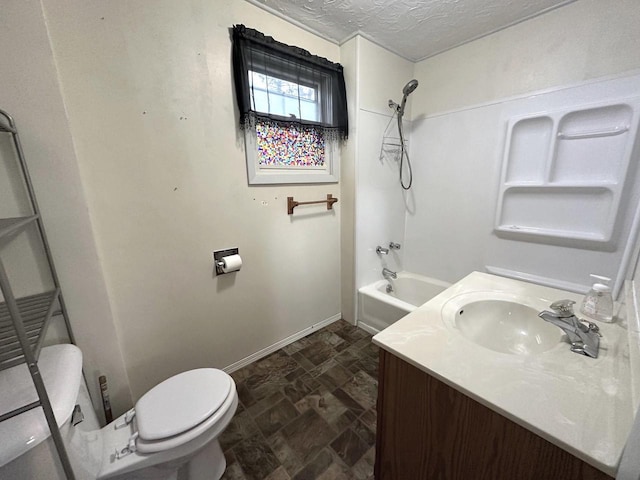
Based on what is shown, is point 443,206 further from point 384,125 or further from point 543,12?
point 543,12

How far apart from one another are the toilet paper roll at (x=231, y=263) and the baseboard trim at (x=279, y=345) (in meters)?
0.76

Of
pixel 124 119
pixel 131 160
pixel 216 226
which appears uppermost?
pixel 124 119

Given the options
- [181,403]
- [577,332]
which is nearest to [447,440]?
[577,332]

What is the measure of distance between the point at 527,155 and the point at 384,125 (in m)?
1.09

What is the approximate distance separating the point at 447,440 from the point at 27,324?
4.77 ft

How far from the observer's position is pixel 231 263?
156 centimetres

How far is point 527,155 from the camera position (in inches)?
70.2

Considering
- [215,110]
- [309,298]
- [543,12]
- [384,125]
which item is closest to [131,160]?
[215,110]

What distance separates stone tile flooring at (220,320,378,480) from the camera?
3.97ft

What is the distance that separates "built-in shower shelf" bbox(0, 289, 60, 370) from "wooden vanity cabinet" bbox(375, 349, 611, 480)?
110 centimetres

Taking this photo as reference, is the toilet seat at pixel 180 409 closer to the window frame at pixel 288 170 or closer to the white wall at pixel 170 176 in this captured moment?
the white wall at pixel 170 176

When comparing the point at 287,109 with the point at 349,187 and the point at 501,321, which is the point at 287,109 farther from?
the point at 501,321

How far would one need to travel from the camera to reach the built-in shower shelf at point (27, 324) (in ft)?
2.51

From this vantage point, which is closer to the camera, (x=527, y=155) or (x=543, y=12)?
(x=543, y=12)
